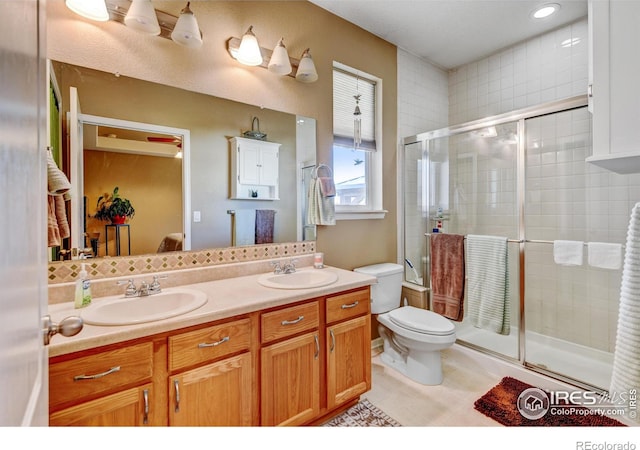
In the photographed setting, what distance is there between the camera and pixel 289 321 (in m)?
1.43

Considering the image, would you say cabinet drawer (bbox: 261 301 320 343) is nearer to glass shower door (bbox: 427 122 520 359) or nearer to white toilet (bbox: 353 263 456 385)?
white toilet (bbox: 353 263 456 385)

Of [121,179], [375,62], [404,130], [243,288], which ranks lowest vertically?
[243,288]

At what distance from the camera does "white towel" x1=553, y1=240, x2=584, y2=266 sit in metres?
1.87

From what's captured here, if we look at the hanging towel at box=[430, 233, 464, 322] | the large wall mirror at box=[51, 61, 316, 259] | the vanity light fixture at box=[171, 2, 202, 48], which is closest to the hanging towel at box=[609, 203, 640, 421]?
the hanging towel at box=[430, 233, 464, 322]

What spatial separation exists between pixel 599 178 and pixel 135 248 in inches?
122

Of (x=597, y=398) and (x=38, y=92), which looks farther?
(x=597, y=398)

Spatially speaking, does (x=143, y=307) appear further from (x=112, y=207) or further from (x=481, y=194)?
(x=481, y=194)

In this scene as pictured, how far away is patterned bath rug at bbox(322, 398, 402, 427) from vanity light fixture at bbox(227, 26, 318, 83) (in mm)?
2145

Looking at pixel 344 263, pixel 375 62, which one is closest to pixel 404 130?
pixel 375 62

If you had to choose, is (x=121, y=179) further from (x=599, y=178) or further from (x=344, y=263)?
(x=599, y=178)

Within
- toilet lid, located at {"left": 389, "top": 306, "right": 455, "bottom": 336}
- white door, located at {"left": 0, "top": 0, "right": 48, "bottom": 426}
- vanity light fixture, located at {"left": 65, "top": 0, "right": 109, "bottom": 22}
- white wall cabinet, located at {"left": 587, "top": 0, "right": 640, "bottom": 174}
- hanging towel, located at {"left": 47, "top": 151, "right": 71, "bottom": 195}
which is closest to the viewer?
white door, located at {"left": 0, "top": 0, "right": 48, "bottom": 426}

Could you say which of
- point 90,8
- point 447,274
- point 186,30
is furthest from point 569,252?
point 90,8

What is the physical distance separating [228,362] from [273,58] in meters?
1.74

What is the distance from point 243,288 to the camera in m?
1.53
